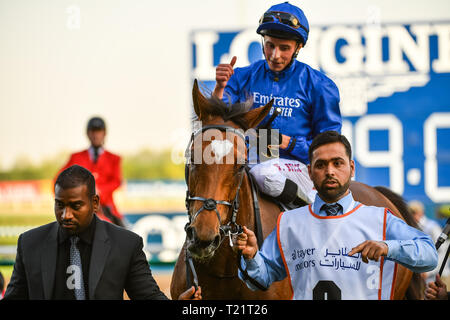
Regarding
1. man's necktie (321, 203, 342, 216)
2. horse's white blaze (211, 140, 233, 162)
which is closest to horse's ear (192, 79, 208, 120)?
horse's white blaze (211, 140, 233, 162)

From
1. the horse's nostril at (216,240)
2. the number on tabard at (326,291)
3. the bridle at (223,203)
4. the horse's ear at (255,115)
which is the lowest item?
the number on tabard at (326,291)

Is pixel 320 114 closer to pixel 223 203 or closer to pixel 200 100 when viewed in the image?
pixel 200 100

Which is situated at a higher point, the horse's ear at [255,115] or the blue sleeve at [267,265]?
the horse's ear at [255,115]

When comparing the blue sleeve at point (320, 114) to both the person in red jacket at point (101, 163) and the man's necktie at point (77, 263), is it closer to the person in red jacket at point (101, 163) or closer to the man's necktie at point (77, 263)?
the man's necktie at point (77, 263)

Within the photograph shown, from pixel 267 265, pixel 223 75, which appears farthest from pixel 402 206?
pixel 267 265

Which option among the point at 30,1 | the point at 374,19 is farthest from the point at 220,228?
the point at 30,1

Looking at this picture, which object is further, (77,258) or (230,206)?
(230,206)

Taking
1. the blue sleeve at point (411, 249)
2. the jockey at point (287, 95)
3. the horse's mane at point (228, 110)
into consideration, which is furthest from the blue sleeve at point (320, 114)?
the blue sleeve at point (411, 249)

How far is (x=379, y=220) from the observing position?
2357mm

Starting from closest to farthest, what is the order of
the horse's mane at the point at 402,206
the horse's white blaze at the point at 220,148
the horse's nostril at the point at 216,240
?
1. the horse's nostril at the point at 216,240
2. the horse's white blaze at the point at 220,148
3. the horse's mane at the point at 402,206

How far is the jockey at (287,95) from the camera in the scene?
11.0 feet

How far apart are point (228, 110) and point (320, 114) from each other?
60 cm

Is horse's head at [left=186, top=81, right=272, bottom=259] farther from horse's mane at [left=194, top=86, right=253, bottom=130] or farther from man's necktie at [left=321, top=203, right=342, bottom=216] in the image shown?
man's necktie at [left=321, top=203, right=342, bottom=216]

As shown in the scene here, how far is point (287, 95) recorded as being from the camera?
3.48 m
